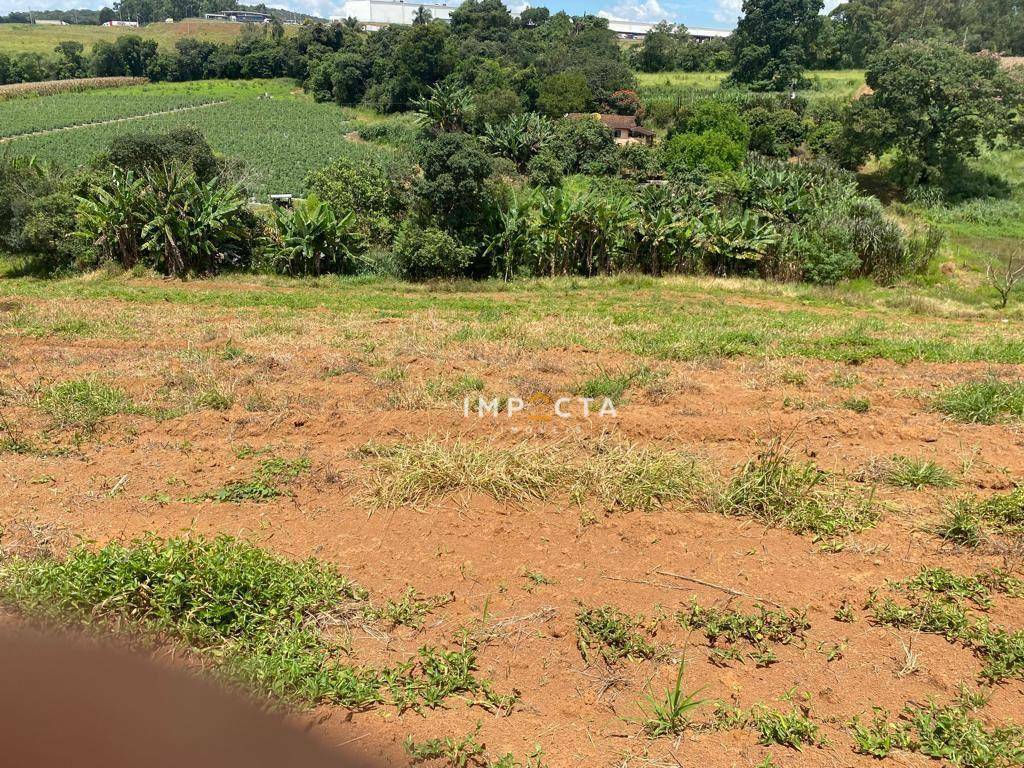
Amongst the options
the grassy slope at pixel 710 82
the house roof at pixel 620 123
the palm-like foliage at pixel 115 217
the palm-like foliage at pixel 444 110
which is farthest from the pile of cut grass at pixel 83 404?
the grassy slope at pixel 710 82

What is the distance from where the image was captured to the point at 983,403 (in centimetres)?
748

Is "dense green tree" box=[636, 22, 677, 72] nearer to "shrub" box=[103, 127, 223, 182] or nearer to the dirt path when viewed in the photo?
the dirt path

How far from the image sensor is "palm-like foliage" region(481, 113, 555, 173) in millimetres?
36438

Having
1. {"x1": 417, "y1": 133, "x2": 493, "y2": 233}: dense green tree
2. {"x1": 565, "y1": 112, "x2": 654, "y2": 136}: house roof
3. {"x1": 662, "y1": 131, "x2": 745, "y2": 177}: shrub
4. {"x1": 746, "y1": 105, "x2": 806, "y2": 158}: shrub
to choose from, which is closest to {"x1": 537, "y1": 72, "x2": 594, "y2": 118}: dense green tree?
{"x1": 565, "y1": 112, "x2": 654, "y2": 136}: house roof

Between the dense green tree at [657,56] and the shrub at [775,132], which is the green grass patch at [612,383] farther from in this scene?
the dense green tree at [657,56]

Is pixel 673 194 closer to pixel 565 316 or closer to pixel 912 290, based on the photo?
pixel 912 290

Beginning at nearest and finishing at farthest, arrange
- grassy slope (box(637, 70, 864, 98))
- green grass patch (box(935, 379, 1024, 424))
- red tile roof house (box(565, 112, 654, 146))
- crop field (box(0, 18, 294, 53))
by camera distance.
Answer: green grass patch (box(935, 379, 1024, 424))
red tile roof house (box(565, 112, 654, 146))
grassy slope (box(637, 70, 864, 98))
crop field (box(0, 18, 294, 53))

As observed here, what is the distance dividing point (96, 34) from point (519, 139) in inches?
3883

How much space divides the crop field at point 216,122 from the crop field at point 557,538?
82.2 ft

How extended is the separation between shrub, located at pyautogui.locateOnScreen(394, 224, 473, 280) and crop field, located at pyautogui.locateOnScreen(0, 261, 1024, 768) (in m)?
9.86

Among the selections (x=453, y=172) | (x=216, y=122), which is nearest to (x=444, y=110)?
(x=453, y=172)

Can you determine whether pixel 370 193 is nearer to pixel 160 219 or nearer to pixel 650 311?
pixel 160 219

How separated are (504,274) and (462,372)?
12.9m

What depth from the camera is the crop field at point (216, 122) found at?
4050 cm
